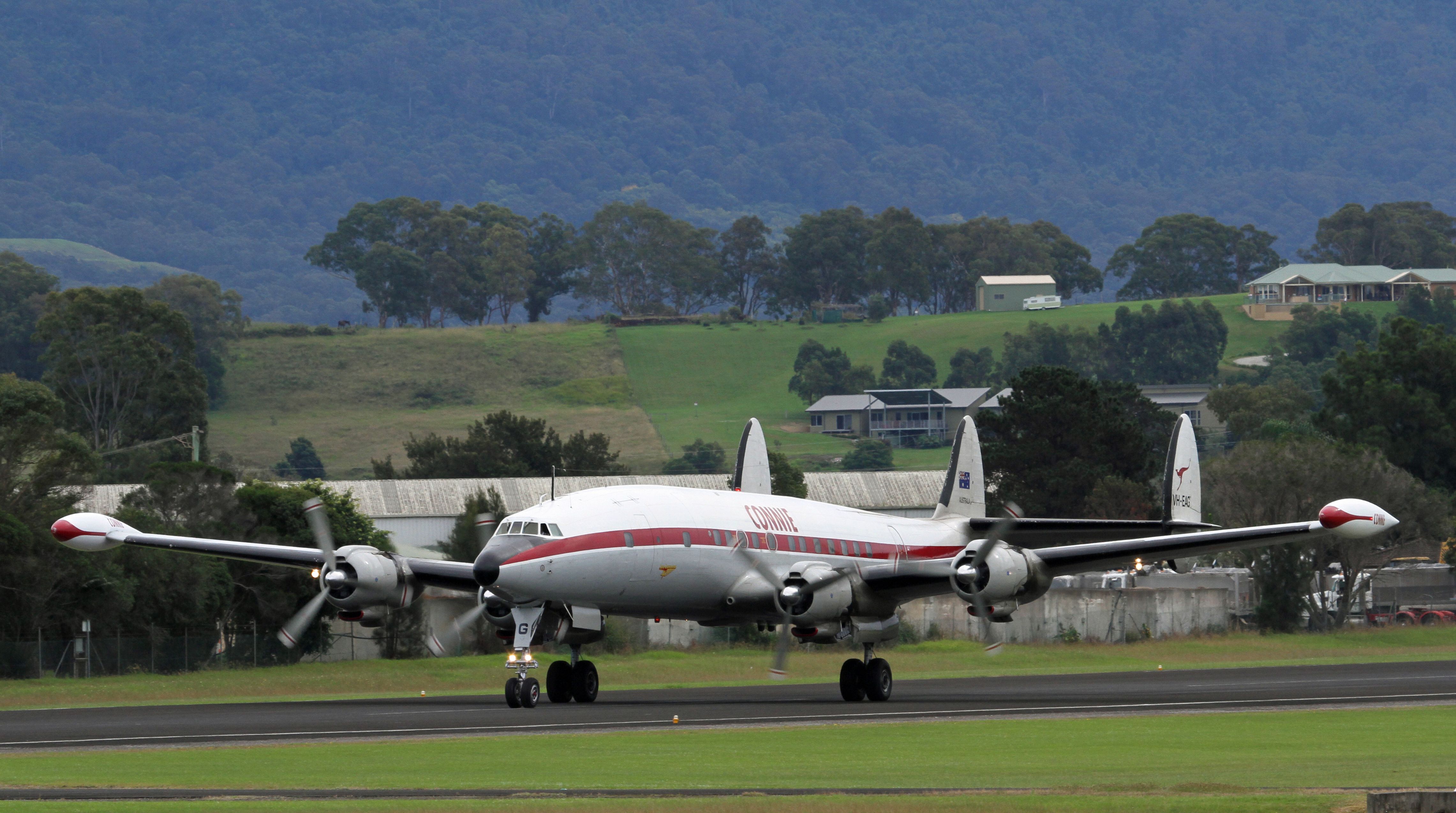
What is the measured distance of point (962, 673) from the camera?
5538 centimetres

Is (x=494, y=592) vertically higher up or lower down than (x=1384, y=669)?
higher up

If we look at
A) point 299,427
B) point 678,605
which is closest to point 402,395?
point 299,427

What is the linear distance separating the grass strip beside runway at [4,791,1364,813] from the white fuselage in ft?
42.8

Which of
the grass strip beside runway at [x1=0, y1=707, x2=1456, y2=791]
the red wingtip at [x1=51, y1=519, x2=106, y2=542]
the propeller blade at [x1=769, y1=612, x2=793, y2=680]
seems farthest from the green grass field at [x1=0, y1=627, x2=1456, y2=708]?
the grass strip beside runway at [x1=0, y1=707, x2=1456, y2=791]

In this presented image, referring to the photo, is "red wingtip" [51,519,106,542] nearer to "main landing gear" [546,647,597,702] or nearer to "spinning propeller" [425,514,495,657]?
"spinning propeller" [425,514,495,657]

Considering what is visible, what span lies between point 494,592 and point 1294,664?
3222 cm

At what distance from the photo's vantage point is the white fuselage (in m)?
33.3

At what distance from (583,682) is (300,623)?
5781 millimetres

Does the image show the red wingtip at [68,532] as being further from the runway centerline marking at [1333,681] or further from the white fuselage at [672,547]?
the runway centerline marking at [1333,681]

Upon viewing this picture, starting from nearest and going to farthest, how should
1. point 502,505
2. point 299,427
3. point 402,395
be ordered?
point 502,505, point 299,427, point 402,395

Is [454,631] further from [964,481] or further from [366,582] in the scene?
[964,481]

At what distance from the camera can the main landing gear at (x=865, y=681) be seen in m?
37.3

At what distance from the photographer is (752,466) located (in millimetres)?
45125

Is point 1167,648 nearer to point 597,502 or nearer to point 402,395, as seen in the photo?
point 597,502
